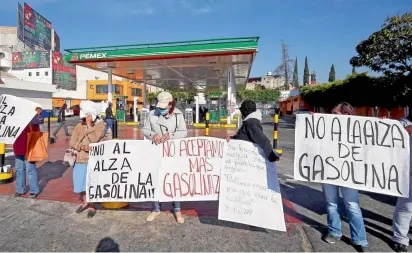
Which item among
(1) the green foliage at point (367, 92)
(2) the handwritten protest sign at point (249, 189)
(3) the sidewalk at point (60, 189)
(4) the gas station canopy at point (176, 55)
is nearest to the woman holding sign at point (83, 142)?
(3) the sidewalk at point (60, 189)

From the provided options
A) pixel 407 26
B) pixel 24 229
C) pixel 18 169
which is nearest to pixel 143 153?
pixel 24 229

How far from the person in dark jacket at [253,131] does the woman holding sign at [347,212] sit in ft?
2.60

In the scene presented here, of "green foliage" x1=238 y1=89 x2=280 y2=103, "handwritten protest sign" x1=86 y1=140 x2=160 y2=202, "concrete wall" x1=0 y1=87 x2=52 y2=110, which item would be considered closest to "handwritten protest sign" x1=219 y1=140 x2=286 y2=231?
"handwritten protest sign" x1=86 y1=140 x2=160 y2=202

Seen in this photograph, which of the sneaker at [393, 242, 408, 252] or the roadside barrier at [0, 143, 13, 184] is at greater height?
the roadside barrier at [0, 143, 13, 184]

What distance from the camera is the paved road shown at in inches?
118

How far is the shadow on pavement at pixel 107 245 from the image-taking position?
293 centimetres

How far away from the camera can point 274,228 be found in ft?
10.2

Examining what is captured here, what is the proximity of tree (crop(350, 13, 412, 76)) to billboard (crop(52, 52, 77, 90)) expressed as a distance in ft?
163

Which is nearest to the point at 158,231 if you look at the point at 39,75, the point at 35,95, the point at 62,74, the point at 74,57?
the point at 74,57

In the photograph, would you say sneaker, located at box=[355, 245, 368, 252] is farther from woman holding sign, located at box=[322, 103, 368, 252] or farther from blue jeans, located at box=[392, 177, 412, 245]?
blue jeans, located at box=[392, 177, 412, 245]

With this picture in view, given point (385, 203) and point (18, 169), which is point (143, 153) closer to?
point (18, 169)

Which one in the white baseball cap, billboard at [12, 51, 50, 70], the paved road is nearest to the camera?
the paved road

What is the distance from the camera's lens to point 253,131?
3277 mm

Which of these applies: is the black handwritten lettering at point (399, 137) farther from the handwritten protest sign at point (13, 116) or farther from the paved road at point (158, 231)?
the handwritten protest sign at point (13, 116)
